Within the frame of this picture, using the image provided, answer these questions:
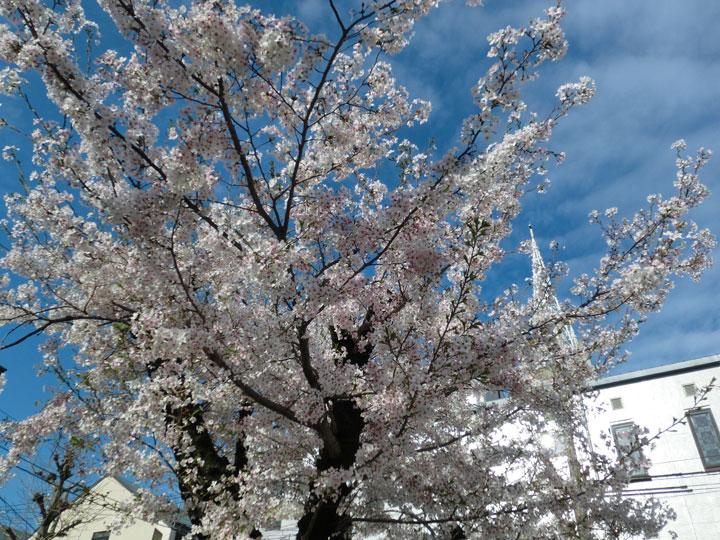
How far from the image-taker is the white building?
45.4ft

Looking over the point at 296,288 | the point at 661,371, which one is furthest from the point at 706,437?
Result: the point at 296,288

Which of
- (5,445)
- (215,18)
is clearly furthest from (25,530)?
(215,18)

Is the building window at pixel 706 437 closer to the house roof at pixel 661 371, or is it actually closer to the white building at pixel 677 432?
the white building at pixel 677 432

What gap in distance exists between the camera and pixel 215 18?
4.76m

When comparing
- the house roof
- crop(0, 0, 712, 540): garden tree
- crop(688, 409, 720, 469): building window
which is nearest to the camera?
crop(0, 0, 712, 540): garden tree

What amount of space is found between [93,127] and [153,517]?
5758mm

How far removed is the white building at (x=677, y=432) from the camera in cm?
1383

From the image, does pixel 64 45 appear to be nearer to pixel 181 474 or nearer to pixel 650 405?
pixel 181 474

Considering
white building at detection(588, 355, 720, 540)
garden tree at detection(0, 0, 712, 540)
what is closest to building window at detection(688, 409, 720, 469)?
white building at detection(588, 355, 720, 540)

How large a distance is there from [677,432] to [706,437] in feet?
2.64

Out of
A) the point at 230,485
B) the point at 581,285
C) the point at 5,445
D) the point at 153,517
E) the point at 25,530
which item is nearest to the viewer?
the point at 153,517

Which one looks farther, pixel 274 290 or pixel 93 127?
pixel 274 290

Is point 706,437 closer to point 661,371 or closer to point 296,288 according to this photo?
point 661,371

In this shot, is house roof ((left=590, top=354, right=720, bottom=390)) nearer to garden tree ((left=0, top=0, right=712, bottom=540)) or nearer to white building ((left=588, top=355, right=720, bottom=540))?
white building ((left=588, top=355, right=720, bottom=540))
